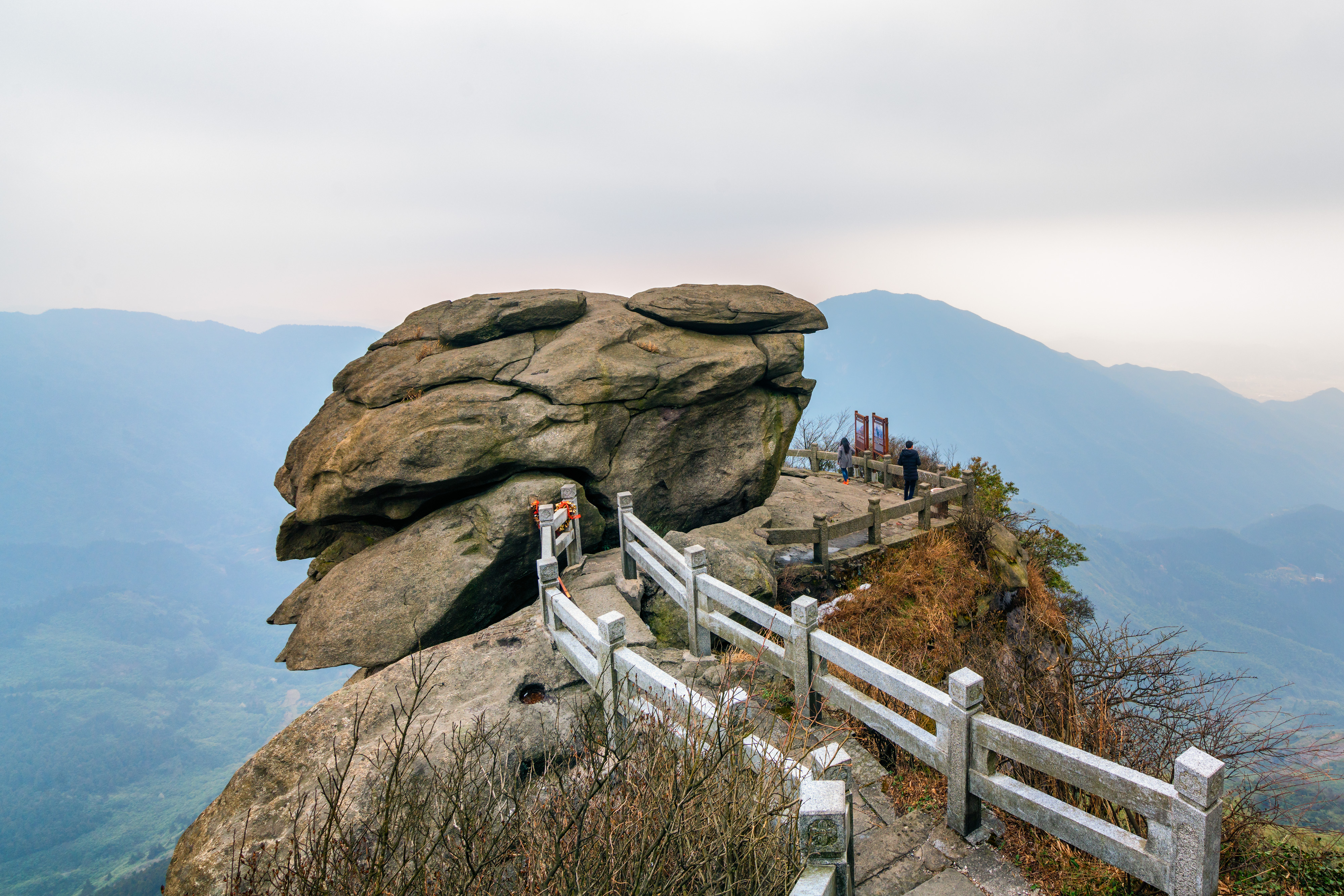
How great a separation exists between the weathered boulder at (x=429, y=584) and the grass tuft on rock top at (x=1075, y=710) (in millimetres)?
5353

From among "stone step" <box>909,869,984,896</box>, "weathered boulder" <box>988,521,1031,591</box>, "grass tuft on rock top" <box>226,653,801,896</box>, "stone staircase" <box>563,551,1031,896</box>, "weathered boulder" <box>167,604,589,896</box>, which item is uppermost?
"grass tuft on rock top" <box>226,653,801,896</box>

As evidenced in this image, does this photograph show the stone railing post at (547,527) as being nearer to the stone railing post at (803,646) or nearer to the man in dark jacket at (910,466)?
the stone railing post at (803,646)

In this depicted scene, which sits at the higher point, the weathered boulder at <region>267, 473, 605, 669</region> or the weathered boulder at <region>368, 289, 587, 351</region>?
the weathered boulder at <region>368, 289, 587, 351</region>

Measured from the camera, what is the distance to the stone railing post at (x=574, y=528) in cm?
1083

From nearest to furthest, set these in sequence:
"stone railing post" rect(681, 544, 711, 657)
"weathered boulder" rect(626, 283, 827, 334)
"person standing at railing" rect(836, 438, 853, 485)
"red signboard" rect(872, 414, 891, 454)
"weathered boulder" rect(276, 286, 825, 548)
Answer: "stone railing post" rect(681, 544, 711, 657) → "weathered boulder" rect(276, 286, 825, 548) → "weathered boulder" rect(626, 283, 827, 334) → "person standing at railing" rect(836, 438, 853, 485) → "red signboard" rect(872, 414, 891, 454)

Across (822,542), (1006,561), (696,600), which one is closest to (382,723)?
(696,600)

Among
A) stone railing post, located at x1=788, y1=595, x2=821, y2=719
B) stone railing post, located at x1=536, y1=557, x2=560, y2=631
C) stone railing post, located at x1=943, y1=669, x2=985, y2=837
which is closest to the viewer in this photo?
stone railing post, located at x1=943, y1=669, x2=985, y2=837

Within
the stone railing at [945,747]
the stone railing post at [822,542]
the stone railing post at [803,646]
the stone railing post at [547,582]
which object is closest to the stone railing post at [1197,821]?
the stone railing at [945,747]

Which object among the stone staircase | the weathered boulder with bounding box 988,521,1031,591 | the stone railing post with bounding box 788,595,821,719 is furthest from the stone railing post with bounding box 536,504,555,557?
the weathered boulder with bounding box 988,521,1031,591

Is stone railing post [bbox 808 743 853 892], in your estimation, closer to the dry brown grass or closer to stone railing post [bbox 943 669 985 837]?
stone railing post [bbox 943 669 985 837]

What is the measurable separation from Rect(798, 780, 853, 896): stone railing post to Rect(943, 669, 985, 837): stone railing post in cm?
172

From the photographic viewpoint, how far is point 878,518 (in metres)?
12.7

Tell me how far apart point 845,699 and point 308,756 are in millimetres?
Answer: 5389

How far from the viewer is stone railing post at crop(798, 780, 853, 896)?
2.82m
